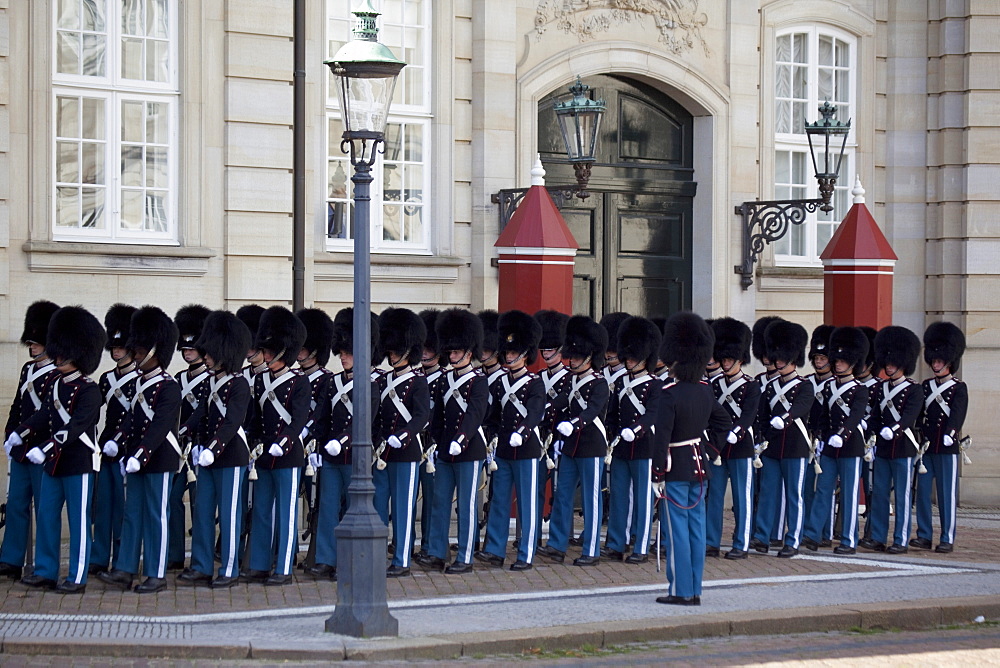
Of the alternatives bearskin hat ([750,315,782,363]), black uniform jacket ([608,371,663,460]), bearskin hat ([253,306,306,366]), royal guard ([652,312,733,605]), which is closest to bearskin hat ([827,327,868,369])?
bearskin hat ([750,315,782,363])

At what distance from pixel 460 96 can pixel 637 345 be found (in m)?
4.10

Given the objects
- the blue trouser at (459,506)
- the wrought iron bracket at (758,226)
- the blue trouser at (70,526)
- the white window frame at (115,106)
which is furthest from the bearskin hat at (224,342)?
the wrought iron bracket at (758,226)

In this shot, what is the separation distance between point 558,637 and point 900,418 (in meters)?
4.56

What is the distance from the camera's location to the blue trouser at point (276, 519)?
10.2 metres

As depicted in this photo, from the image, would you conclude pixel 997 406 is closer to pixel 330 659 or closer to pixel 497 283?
pixel 497 283

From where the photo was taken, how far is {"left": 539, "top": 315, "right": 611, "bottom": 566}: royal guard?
11.2m

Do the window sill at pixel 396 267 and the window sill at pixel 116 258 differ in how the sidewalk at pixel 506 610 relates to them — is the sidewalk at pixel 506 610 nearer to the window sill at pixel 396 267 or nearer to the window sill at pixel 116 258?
the window sill at pixel 116 258

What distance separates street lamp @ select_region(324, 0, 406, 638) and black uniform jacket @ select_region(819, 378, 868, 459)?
449 cm

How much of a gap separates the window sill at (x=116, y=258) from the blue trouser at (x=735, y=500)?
4336 millimetres

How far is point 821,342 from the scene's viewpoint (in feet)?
41.1

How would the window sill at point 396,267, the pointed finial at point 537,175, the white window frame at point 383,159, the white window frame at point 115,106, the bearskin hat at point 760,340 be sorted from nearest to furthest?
the bearskin hat at point 760,340 → the white window frame at point 115,106 → the pointed finial at point 537,175 → the window sill at point 396,267 → the white window frame at point 383,159

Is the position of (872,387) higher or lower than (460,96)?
lower

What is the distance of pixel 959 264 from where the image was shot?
54.0 feet

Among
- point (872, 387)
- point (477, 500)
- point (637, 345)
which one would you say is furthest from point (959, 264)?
point (477, 500)
